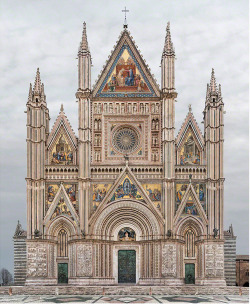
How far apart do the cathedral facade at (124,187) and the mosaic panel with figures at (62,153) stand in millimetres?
66

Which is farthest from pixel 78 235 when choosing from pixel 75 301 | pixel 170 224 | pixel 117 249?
pixel 75 301

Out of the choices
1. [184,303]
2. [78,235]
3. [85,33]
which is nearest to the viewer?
[184,303]

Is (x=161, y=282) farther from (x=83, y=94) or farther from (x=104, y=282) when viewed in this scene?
(x=83, y=94)

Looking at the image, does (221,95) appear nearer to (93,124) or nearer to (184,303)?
(93,124)

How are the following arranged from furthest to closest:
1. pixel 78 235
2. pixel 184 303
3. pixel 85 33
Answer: pixel 85 33
pixel 78 235
pixel 184 303

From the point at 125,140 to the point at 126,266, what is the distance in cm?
825

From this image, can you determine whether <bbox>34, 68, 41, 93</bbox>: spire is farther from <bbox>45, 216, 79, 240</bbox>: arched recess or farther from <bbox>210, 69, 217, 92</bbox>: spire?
<bbox>210, 69, 217, 92</bbox>: spire

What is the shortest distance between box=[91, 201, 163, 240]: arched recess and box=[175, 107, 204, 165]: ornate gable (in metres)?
4.07

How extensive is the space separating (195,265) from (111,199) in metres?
6.85

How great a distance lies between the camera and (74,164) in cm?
3603

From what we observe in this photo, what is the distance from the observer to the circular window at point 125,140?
Result: 36656 mm

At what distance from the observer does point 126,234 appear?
35.8 meters

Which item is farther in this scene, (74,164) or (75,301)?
(74,164)

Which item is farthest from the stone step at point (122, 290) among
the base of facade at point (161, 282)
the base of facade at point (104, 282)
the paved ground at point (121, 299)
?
the base of facade at point (161, 282)
